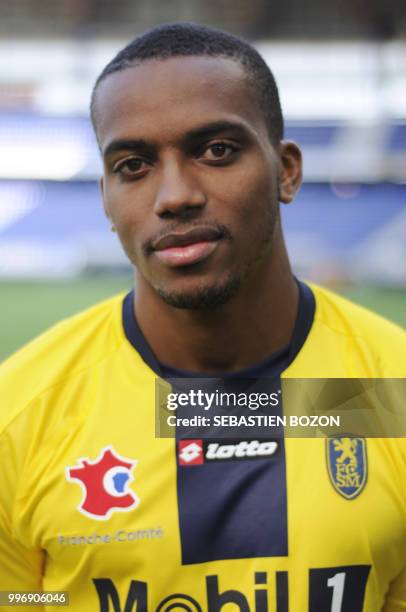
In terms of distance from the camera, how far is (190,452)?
1.31m

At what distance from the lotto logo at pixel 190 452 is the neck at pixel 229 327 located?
0.53ft

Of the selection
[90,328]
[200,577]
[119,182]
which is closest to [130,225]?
[119,182]

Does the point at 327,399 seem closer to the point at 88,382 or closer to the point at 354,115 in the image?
the point at 88,382

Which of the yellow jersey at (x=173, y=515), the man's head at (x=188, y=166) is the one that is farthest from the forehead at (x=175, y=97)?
the yellow jersey at (x=173, y=515)

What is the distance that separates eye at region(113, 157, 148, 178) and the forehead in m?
0.05

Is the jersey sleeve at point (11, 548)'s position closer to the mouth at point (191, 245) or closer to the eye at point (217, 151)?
the mouth at point (191, 245)

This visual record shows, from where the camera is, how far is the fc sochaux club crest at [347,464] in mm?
1262

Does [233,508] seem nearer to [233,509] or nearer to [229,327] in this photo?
[233,509]

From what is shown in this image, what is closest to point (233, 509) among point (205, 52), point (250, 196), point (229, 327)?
point (229, 327)

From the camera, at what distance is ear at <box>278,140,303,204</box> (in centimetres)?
144

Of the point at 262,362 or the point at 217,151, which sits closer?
the point at 217,151

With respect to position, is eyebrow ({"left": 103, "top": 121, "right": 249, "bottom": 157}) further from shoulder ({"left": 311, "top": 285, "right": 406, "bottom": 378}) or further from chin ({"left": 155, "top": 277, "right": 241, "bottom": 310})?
shoulder ({"left": 311, "top": 285, "right": 406, "bottom": 378})

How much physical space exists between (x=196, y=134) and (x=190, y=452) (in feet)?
1.98

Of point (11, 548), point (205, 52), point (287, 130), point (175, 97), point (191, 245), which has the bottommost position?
point (11, 548)
